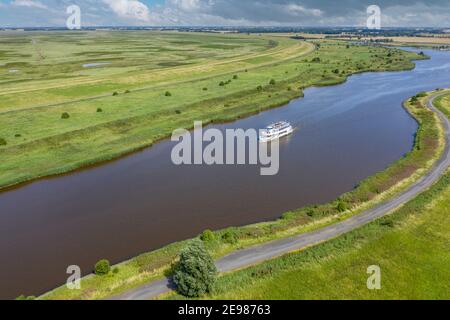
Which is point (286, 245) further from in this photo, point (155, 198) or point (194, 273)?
point (155, 198)

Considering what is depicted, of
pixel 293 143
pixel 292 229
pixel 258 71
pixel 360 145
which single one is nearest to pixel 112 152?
pixel 293 143

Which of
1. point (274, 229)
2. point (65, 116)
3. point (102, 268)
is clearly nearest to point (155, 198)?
point (102, 268)

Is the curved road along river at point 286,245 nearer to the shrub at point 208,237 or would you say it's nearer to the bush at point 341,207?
the bush at point 341,207

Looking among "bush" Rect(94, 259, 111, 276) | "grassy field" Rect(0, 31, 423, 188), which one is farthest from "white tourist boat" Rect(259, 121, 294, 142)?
"bush" Rect(94, 259, 111, 276)

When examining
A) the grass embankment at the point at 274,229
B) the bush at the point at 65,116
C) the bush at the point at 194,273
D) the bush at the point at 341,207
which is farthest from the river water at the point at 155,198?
the bush at the point at 65,116

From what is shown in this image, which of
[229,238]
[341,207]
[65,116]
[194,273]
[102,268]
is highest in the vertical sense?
[65,116]

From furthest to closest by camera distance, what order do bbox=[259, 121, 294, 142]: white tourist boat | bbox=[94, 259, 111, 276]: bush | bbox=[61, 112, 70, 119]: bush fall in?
1. bbox=[61, 112, 70, 119]: bush
2. bbox=[259, 121, 294, 142]: white tourist boat
3. bbox=[94, 259, 111, 276]: bush

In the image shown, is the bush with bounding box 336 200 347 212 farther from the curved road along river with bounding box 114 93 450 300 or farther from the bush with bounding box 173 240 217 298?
the bush with bounding box 173 240 217 298
